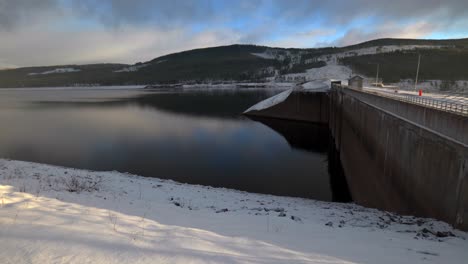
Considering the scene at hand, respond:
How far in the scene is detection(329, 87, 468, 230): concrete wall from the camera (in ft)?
26.1

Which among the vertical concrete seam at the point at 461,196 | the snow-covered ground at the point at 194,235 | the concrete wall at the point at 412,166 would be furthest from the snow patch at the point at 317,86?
the vertical concrete seam at the point at 461,196

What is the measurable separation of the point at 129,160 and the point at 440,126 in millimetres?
21515

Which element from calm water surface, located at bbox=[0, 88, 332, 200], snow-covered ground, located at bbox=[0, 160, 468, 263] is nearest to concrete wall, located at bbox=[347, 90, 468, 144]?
snow-covered ground, located at bbox=[0, 160, 468, 263]

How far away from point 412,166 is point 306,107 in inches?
1589

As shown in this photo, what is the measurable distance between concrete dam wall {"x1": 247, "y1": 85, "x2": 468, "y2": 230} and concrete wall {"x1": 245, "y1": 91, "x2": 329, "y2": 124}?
28299mm

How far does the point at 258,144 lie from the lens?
31859 mm

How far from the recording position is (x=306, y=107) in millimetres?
50281

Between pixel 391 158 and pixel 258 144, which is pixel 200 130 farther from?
pixel 391 158

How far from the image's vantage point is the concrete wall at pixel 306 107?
4988cm

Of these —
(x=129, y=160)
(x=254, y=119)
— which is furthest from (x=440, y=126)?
(x=254, y=119)

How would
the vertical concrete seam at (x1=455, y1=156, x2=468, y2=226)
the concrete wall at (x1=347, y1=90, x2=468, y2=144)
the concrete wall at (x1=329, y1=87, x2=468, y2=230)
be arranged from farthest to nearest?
the concrete wall at (x1=347, y1=90, x2=468, y2=144) → the concrete wall at (x1=329, y1=87, x2=468, y2=230) → the vertical concrete seam at (x1=455, y1=156, x2=468, y2=226)

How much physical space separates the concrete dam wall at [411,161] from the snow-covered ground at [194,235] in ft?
3.34

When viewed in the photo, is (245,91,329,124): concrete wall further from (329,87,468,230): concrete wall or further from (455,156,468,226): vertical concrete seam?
(455,156,468,226): vertical concrete seam

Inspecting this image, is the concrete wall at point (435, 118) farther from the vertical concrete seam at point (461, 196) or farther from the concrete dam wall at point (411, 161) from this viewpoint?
the vertical concrete seam at point (461, 196)
